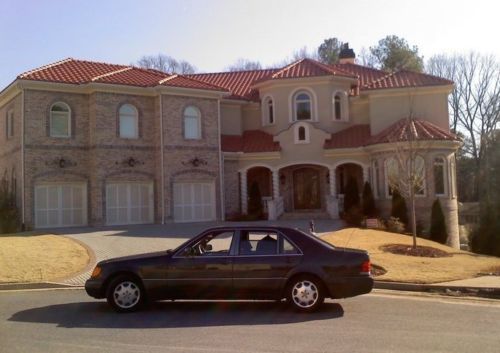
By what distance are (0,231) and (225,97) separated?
13119 millimetres

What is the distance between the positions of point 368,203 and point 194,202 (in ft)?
27.7

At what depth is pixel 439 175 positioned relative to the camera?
82.4ft

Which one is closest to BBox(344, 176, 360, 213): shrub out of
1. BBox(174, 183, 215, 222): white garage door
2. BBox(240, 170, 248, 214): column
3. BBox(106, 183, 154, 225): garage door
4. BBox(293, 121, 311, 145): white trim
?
BBox(293, 121, 311, 145): white trim

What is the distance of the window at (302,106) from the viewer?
95.8 ft

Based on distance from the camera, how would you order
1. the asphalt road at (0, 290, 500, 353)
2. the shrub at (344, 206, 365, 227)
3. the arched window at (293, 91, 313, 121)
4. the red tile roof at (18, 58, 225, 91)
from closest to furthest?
the asphalt road at (0, 290, 500, 353)
the shrub at (344, 206, 365, 227)
the red tile roof at (18, 58, 225, 91)
the arched window at (293, 91, 313, 121)

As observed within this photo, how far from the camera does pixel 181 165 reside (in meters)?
26.4

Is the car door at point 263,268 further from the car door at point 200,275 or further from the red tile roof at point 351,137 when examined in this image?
the red tile roof at point 351,137

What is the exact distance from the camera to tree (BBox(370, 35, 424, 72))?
4219 cm

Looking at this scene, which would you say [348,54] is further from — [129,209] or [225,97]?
[129,209]

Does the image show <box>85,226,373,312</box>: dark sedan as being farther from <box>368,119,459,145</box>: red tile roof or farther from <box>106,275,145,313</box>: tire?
<box>368,119,459,145</box>: red tile roof

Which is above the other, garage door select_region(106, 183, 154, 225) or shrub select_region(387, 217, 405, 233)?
garage door select_region(106, 183, 154, 225)

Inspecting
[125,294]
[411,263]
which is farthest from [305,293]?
[411,263]

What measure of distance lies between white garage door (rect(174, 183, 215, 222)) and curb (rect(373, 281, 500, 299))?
52.2 ft

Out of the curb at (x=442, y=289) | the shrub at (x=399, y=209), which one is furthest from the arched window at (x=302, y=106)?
the curb at (x=442, y=289)
